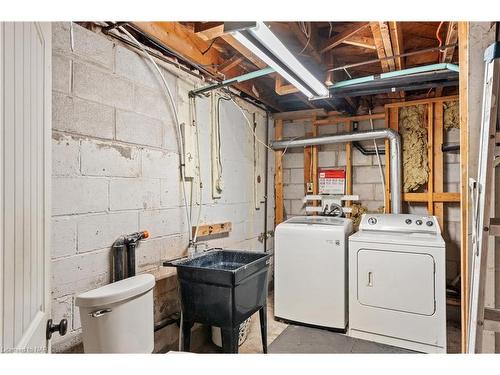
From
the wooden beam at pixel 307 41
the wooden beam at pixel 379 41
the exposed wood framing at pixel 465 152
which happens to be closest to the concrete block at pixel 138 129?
the wooden beam at pixel 307 41

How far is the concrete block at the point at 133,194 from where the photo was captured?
187 cm

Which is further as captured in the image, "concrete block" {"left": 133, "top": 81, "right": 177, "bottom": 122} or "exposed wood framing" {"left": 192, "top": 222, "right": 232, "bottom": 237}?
"exposed wood framing" {"left": 192, "top": 222, "right": 232, "bottom": 237}

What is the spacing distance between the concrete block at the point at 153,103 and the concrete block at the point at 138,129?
4 centimetres

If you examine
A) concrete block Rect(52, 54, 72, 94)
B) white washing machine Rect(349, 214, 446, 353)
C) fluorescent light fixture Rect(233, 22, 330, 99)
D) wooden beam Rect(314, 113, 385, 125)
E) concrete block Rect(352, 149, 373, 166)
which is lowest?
white washing machine Rect(349, 214, 446, 353)

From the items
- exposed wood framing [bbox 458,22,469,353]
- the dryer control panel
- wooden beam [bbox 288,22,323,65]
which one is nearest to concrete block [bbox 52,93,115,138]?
wooden beam [bbox 288,22,323,65]

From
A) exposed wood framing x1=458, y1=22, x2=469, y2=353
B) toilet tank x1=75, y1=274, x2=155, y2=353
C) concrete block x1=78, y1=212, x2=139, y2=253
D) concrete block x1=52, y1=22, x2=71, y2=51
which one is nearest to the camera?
exposed wood framing x1=458, y1=22, x2=469, y2=353

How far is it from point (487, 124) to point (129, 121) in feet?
5.87

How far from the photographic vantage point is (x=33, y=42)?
938 millimetres

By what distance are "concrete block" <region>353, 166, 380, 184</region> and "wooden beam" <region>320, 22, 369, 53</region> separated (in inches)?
62.5

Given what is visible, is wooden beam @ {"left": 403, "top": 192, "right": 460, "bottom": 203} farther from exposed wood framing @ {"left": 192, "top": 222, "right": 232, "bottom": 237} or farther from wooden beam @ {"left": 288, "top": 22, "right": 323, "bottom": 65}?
exposed wood framing @ {"left": 192, "top": 222, "right": 232, "bottom": 237}

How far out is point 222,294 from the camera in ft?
6.33

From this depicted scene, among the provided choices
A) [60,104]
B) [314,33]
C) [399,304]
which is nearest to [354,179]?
[399,304]

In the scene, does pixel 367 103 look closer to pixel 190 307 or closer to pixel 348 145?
pixel 348 145

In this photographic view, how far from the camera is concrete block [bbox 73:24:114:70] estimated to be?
5.51ft
